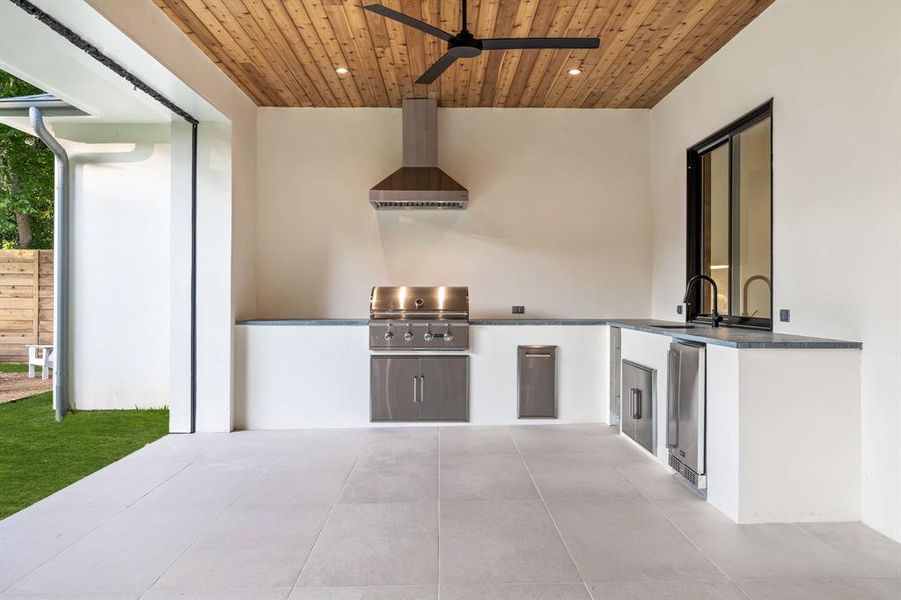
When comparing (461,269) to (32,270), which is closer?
(461,269)

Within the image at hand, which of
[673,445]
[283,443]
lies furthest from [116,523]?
[673,445]

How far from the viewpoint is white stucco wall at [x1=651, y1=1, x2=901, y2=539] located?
245 centimetres

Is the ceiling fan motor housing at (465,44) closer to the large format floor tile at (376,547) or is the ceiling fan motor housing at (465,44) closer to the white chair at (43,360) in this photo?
the large format floor tile at (376,547)

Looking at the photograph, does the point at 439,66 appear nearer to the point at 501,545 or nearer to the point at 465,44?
the point at 465,44

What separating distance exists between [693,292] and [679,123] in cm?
145

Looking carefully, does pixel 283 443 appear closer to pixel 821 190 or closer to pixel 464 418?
→ pixel 464 418


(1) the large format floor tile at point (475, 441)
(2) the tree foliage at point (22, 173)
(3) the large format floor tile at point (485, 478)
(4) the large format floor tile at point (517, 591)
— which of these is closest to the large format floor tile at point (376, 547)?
(4) the large format floor tile at point (517, 591)

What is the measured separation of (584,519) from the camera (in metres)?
2.65

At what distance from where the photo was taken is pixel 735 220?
158 inches

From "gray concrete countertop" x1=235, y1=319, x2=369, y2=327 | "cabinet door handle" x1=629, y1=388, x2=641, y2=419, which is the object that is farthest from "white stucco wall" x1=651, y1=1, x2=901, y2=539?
"gray concrete countertop" x1=235, y1=319, x2=369, y2=327

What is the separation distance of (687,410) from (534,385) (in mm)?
1714

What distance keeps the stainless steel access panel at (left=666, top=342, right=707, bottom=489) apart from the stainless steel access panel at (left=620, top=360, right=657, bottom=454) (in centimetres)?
32

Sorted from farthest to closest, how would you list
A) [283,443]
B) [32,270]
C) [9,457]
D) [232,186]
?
[32,270], [232,186], [283,443], [9,457]

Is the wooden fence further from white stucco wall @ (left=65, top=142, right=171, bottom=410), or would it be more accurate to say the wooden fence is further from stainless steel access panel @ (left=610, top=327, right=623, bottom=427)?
stainless steel access panel @ (left=610, top=327, right=623, bottom=427)
